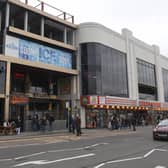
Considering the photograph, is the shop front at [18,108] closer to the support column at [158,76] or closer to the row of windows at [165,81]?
the support column at [158,76]

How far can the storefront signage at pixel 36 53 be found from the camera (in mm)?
27359

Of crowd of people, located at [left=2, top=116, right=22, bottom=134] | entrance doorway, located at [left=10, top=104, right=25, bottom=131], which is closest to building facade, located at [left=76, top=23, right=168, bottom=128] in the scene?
entrance doorway, located at [left=10, top=104, right=25, bottom=131]

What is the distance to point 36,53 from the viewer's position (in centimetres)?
2997

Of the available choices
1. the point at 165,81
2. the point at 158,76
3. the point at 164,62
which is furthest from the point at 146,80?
the point at 164,62

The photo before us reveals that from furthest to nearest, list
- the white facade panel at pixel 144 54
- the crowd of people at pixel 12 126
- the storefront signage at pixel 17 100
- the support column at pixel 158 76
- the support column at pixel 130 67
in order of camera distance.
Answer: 1. the support column at pixel 158 76
2. the white facade panel at pixel 144 54
3. the support column at pixel 130 67
4. the storefront signage at pixel 17 100
5. the crowd of people at pixel 12 126

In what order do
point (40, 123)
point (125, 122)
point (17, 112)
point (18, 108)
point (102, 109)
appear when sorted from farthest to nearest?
point (125, 122) < point (102, 109) < point (18, 108) < point (17, 112) < point (40, 123)

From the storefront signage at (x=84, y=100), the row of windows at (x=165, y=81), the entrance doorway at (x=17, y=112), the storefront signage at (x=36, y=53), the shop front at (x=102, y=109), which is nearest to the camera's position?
the storefront signage at (x=36, y=53)

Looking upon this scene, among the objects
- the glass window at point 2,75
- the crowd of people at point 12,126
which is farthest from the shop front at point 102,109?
the glass window at point 2,75

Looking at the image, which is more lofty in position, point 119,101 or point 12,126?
point 119,101

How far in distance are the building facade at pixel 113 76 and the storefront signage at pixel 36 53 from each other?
2820 mm

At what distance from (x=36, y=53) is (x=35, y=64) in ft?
5.95

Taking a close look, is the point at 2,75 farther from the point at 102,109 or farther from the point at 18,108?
the point at 102,109

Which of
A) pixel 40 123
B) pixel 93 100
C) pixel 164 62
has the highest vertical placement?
pixel 164 62

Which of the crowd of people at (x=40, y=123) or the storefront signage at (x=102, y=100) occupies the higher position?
the storefront signage at (x=102, y=100)
